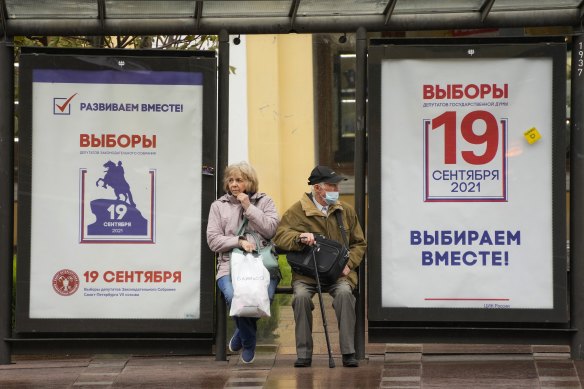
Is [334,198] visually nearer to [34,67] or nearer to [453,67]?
[453,67]

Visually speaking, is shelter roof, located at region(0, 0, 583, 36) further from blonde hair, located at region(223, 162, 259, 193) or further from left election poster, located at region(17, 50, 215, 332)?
blonde hair, located at region(223, 162, 259, 193)

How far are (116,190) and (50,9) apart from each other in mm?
1503

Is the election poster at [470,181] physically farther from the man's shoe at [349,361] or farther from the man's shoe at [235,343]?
the man's shoe at [235,343]

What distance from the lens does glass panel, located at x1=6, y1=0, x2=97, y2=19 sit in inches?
392

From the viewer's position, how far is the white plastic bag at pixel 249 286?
31.2 ft

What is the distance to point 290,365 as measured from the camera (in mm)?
9938

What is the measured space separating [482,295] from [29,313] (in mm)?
3527

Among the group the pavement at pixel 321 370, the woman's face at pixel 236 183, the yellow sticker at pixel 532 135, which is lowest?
the pavement at pixel 321 370

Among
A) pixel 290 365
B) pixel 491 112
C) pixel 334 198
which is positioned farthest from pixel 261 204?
pixel 491 112

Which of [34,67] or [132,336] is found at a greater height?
[34,67]

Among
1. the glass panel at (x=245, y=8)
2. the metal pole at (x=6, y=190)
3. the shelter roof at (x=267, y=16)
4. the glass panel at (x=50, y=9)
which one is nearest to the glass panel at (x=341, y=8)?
the shelter roof at (x=267, y=16)

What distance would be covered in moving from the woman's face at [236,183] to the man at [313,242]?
1.33 ft

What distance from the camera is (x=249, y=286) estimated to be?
9562 mm

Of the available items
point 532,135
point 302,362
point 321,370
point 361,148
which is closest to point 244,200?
point 361,148
